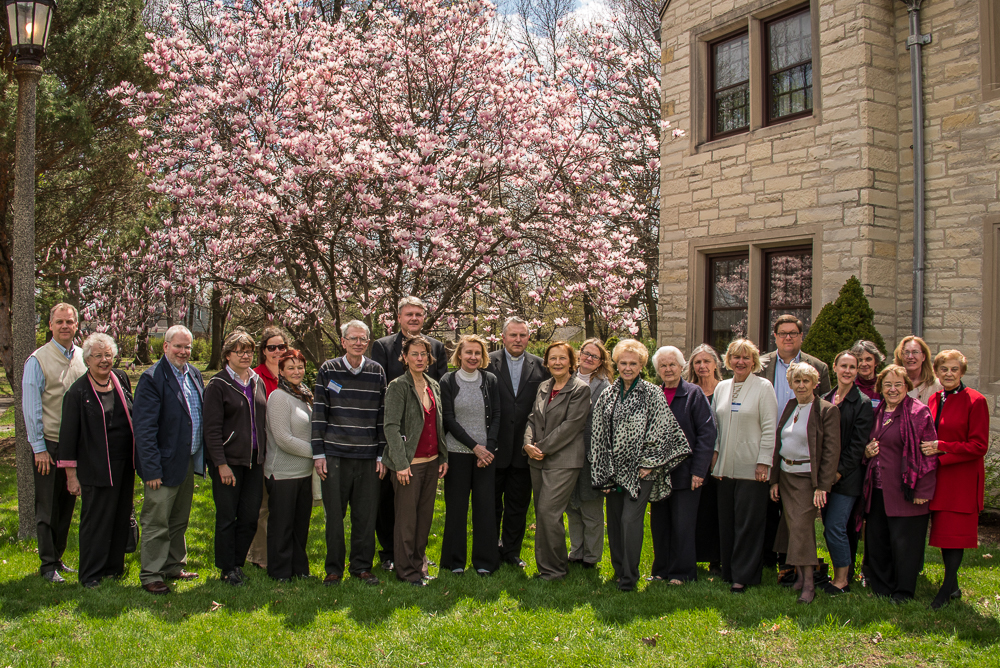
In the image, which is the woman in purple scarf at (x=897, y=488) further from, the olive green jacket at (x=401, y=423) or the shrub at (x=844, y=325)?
the olive green jacket at (x=401, y=423)

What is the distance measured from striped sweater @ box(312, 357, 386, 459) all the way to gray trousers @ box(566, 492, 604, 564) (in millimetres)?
1594

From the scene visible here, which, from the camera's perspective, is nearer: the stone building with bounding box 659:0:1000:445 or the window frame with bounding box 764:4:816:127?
the stone building with bounding box 659:0:1000:445

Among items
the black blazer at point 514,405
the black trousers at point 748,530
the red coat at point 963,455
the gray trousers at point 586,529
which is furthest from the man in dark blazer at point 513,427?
the red coat at point 963,455

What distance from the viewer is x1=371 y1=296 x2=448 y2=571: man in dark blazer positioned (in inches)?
222

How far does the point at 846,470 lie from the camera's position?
194 inches

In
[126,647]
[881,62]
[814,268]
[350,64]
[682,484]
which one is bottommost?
[126,647]

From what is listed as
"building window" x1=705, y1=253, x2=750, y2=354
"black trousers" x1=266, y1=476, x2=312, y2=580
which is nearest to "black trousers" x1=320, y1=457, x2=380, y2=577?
"black trousers" x1=266, y1=476, x2=312, y2=580

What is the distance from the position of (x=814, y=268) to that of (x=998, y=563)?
3453mm

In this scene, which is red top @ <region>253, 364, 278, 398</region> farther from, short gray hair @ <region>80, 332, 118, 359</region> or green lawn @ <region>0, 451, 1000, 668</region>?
green lawn @ <region>0, 451, 1000, 668</region>

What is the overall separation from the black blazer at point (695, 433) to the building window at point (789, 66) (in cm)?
469

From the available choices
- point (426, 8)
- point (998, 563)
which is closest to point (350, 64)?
point (426, 8)

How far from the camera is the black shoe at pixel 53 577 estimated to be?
5020mm

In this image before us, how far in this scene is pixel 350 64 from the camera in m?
9.91

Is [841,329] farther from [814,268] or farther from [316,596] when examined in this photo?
[316,596]
